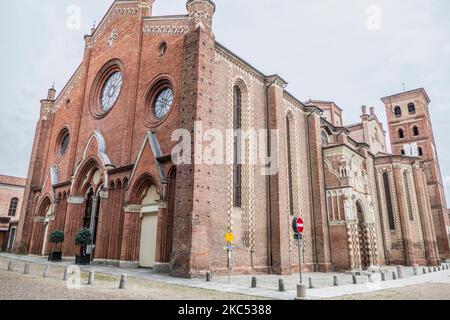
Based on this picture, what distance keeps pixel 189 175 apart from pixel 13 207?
136 feet

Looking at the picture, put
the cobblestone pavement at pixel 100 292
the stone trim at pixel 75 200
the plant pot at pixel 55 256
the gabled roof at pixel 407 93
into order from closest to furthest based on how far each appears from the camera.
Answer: the cobblestone pavement at pixel 100 292
the plant pot at pixel 55 256
the stone trim at pixel 75 200
the gabled roof at pixel 407 93

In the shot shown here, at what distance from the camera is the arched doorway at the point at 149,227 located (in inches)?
692

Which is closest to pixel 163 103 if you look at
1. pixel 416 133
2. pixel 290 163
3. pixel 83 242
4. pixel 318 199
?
pixel 83 242

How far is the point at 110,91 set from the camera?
25.4m

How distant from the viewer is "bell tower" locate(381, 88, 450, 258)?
43312 millimetres

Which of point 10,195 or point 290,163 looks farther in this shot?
point 10,195

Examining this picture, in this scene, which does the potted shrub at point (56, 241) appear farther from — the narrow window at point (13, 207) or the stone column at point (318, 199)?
the narrow window at point (13, 207)

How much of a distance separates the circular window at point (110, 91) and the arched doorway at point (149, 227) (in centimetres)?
910

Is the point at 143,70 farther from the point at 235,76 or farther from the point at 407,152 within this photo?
the point at 407,152

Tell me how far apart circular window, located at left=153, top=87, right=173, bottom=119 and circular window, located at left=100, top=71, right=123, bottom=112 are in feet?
14.9

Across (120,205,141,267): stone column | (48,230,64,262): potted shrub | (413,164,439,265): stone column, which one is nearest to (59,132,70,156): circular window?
(48,230,64,262): potted shrub

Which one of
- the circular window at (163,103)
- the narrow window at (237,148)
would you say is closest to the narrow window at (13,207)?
the circular window at (163,103)

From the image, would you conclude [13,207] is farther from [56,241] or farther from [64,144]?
[56,241]

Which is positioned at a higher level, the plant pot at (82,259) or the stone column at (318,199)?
the stone column at (318,199)
